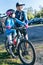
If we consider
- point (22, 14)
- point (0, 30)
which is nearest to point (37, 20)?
point (0, 30)

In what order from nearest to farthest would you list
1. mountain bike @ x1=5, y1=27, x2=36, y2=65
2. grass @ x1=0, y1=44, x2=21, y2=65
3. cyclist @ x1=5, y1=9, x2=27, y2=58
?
mountain bike @ x1=5, y1=27, x2=36, y2=65 < grass @ x1=0, y1=44, x2=21, y2=65 < cyclist @ x1=5, y1=9, x2=27, y2=58

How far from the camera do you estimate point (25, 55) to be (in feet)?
24.1

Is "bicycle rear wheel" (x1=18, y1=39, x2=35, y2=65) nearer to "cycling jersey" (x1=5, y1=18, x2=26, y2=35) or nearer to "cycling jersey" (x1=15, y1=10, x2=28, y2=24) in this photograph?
"cycling jersey" (x1=5, y1=18, x2=26, y2=35)

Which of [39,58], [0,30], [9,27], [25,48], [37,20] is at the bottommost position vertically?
[37,20]

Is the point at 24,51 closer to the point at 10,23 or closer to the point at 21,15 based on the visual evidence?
the point at 10,23

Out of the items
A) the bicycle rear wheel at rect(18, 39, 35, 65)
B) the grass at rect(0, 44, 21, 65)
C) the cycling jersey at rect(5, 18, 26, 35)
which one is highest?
the cycling jersey at rect(5, 18, 26, 35)

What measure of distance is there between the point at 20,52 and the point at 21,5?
1.68 meters

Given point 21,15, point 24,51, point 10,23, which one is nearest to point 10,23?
point 10,23

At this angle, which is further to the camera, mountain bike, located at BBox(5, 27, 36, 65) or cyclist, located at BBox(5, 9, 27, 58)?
cyclist, located at BBox(5, 9, 27, 58)

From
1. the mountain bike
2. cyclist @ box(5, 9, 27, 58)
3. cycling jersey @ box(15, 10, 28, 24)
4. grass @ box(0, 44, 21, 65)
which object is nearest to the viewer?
the mountain bike

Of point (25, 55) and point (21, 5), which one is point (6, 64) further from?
point (21, 5)

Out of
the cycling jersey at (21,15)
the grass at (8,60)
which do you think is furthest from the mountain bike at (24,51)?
the cycling jersey at (21,15)

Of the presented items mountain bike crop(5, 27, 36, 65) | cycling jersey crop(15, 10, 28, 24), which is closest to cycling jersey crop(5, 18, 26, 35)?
mountain bike crop(5, 27, 36, 65)

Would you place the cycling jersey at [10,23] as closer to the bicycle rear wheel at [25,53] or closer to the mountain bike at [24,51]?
the mountain bike at [24,51]
